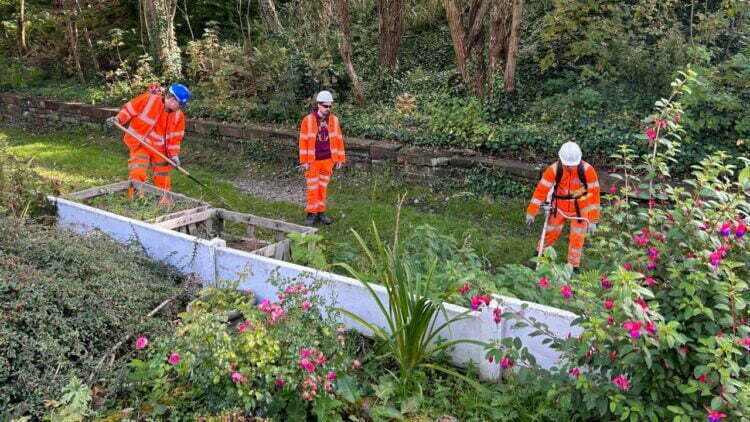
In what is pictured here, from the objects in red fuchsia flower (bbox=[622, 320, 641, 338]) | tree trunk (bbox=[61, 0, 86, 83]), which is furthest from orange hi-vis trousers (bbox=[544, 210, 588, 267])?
tree trunk (bbox=[61, 0, 86, 83])

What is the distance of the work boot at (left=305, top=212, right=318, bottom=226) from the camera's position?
26.1ft

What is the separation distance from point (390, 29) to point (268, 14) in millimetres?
4026

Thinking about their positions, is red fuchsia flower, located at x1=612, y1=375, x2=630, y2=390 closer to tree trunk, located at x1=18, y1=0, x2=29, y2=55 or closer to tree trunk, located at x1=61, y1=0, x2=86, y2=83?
tree trunk, located at x1=61, y1=0, x2=86, y2=83

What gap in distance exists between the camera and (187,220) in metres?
6.05

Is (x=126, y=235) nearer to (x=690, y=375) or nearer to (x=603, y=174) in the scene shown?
(x=690, y=375)

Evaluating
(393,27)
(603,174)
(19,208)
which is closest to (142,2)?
(393,27)

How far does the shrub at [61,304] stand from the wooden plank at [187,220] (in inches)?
29.5

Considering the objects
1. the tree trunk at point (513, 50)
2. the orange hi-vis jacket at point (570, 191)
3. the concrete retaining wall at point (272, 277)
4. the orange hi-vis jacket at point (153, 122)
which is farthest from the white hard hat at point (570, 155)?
the orange hi-vis jacket at point (153, 122)

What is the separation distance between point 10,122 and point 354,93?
9.46 metres

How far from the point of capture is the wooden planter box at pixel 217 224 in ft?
19.0

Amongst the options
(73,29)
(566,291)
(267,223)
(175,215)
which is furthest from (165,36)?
(566,291)

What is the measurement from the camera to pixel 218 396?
11.1 feet

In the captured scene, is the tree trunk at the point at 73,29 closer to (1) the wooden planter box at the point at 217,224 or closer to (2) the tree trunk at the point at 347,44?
(2) the tree trunk at the point at 347,44

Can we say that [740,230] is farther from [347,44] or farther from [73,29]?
[73,29]
